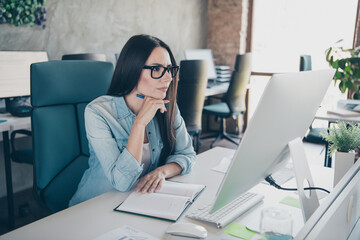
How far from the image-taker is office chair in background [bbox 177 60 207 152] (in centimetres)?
328

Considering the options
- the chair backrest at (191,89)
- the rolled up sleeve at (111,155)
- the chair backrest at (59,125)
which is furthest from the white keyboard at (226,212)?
the chair backrest at (191,89)

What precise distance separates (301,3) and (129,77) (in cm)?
410

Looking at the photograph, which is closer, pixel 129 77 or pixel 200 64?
pixel 129 77

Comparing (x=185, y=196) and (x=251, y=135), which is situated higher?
(x=251, y=135)

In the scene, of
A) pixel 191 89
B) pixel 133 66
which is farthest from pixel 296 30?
pixel 133 66

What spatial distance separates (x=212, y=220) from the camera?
1.01m

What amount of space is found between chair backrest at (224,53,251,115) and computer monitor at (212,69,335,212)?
298 centimetres

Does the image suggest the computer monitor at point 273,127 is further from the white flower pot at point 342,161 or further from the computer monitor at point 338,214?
the white flower pot at point 342,161

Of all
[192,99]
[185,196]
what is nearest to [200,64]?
[192,99]

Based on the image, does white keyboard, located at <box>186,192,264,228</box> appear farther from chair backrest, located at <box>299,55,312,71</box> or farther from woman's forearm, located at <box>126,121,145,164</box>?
chair backrest, located at <box>299,55,312,71</box>

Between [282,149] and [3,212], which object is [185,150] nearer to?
[282,149]

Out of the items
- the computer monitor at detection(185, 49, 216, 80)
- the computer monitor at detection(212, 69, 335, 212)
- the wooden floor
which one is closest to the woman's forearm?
the computer monitor at detection(212, 69, 335, 212)

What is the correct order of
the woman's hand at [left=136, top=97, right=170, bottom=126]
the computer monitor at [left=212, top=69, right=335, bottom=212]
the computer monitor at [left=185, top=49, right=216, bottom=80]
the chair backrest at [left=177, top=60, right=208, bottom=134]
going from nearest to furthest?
the computer monitor at [left=212, top=69, right=335, bottom=212]
the woman's hand at [left=136, top=97, right=170, bottom=126]
the chair backrest at [left=177, top=60, right=208, bottom=134]
the computer monitor at [left=185, top=49, right=216, bottom=80]

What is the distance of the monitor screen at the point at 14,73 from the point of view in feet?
8.27
